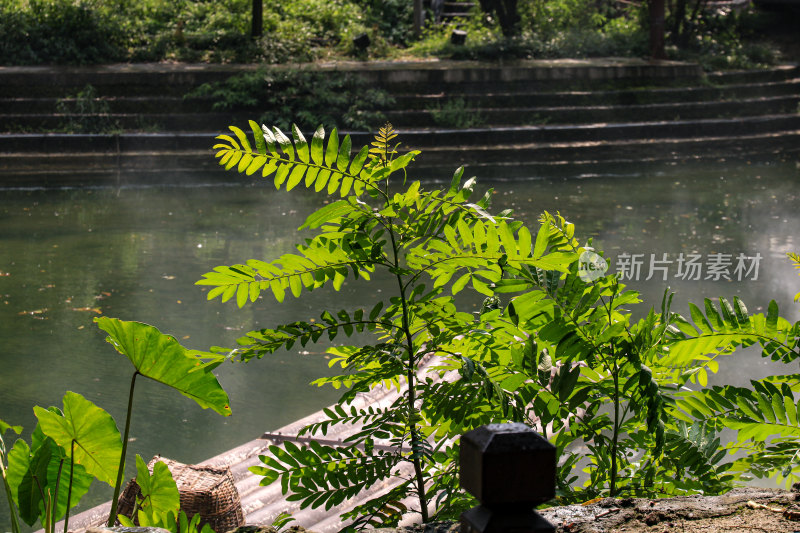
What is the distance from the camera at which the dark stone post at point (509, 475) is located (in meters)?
1.25

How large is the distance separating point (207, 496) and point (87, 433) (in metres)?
1.52

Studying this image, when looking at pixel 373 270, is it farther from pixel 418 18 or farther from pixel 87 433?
pixel 418 18

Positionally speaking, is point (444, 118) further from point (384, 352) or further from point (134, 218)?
point (384, 352)

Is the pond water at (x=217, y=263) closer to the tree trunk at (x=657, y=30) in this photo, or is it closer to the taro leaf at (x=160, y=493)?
the taro leaf at (x=160, y=493)

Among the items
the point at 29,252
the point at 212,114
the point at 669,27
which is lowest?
the point at 29,252

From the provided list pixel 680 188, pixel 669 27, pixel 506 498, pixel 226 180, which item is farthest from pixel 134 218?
pixel 669 27

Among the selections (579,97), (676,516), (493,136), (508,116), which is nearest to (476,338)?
(676,516)

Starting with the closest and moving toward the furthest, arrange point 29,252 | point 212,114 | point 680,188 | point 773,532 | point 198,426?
point 773,532 → point 198,426 → point 29,252 → point 680,188 → point 212,114

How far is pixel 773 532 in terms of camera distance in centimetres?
163

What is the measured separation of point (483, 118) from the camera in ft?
46.8

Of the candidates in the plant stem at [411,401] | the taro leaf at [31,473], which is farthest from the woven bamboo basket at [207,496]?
the plant stem at [411,401]

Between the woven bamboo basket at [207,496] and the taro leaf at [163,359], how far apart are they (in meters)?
1.57

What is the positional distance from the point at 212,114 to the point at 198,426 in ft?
31.7

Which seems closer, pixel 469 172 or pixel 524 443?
pixel 524 443
